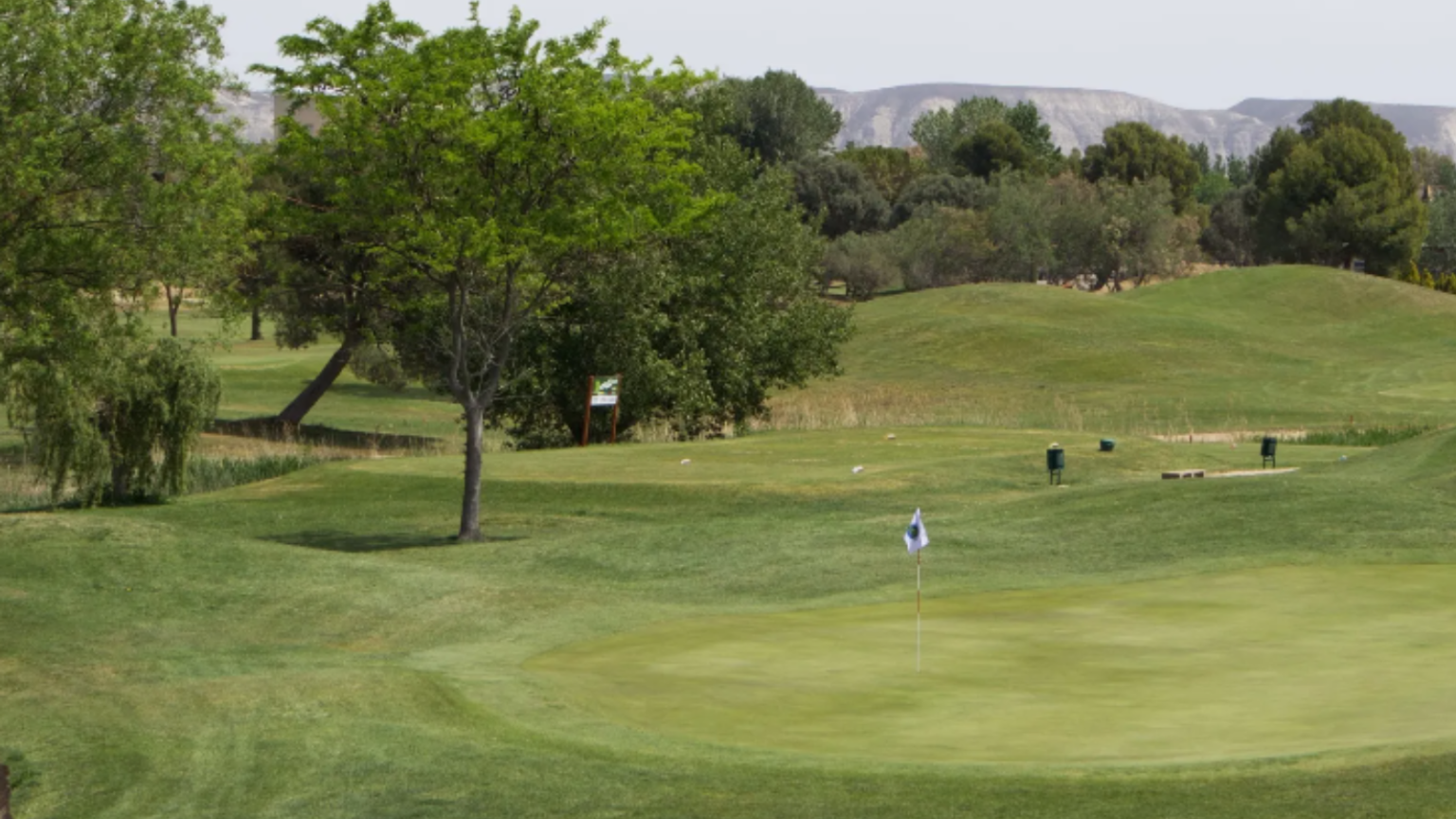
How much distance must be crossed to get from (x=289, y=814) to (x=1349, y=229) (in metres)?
119

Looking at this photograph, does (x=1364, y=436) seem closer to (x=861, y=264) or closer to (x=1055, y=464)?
(x=1055, y=464)

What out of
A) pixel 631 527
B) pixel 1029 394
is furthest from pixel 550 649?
pixel 1029 394

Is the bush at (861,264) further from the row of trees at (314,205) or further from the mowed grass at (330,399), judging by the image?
the row of trees at (314,205)

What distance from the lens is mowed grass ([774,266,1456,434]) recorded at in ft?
200

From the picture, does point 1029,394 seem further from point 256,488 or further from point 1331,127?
point 1331,127

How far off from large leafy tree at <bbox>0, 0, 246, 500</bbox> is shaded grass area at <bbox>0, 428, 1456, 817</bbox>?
11.1 ft

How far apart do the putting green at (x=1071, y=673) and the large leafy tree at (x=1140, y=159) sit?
133 metres

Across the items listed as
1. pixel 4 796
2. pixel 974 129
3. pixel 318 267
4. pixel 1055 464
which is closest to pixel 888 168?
pixel 974 129

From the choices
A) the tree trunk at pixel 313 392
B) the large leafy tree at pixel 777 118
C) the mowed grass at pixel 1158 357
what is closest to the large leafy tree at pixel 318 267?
the tree trunk at pixel 313 392

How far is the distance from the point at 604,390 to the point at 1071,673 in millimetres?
25218

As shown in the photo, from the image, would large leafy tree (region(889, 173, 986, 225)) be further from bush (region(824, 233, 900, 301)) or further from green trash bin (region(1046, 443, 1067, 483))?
green trash bin (region(1046, 443, 1067, 483))

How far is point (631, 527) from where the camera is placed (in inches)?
1155

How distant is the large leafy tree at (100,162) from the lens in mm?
20828

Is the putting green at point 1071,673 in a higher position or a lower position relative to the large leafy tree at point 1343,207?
lower
